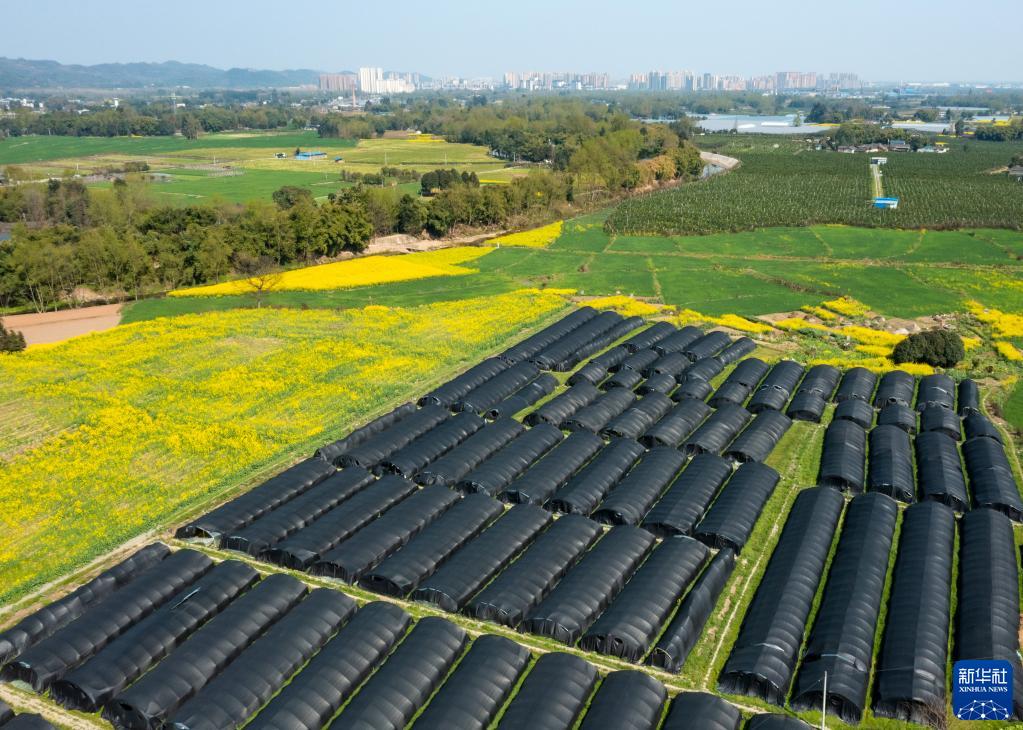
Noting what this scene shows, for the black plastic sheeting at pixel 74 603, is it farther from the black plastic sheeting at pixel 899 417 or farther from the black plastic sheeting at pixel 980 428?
the black plastic sheeting at pixel 980 428

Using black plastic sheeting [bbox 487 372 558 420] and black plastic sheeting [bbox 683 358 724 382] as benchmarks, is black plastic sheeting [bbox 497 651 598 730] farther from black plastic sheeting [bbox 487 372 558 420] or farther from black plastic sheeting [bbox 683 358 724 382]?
black plastic sheeting [bbox 683 358 724 382]

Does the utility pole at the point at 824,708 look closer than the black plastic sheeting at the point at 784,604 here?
Yes

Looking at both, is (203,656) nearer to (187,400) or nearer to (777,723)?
(777,723)

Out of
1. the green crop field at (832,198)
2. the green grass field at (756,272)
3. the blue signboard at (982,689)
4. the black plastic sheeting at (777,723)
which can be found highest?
the green crop field at (832,198)

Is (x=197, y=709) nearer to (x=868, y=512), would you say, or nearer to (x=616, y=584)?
(x=616, y=584)

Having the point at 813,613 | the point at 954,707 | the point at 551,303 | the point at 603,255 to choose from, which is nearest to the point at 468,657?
the point at 813,613

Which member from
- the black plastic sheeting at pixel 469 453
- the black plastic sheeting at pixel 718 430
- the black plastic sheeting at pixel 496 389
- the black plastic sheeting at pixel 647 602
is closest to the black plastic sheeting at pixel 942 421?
the black plastic sheeting at pixel 718 430

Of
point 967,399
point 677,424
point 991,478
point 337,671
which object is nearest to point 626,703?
point 337,671
